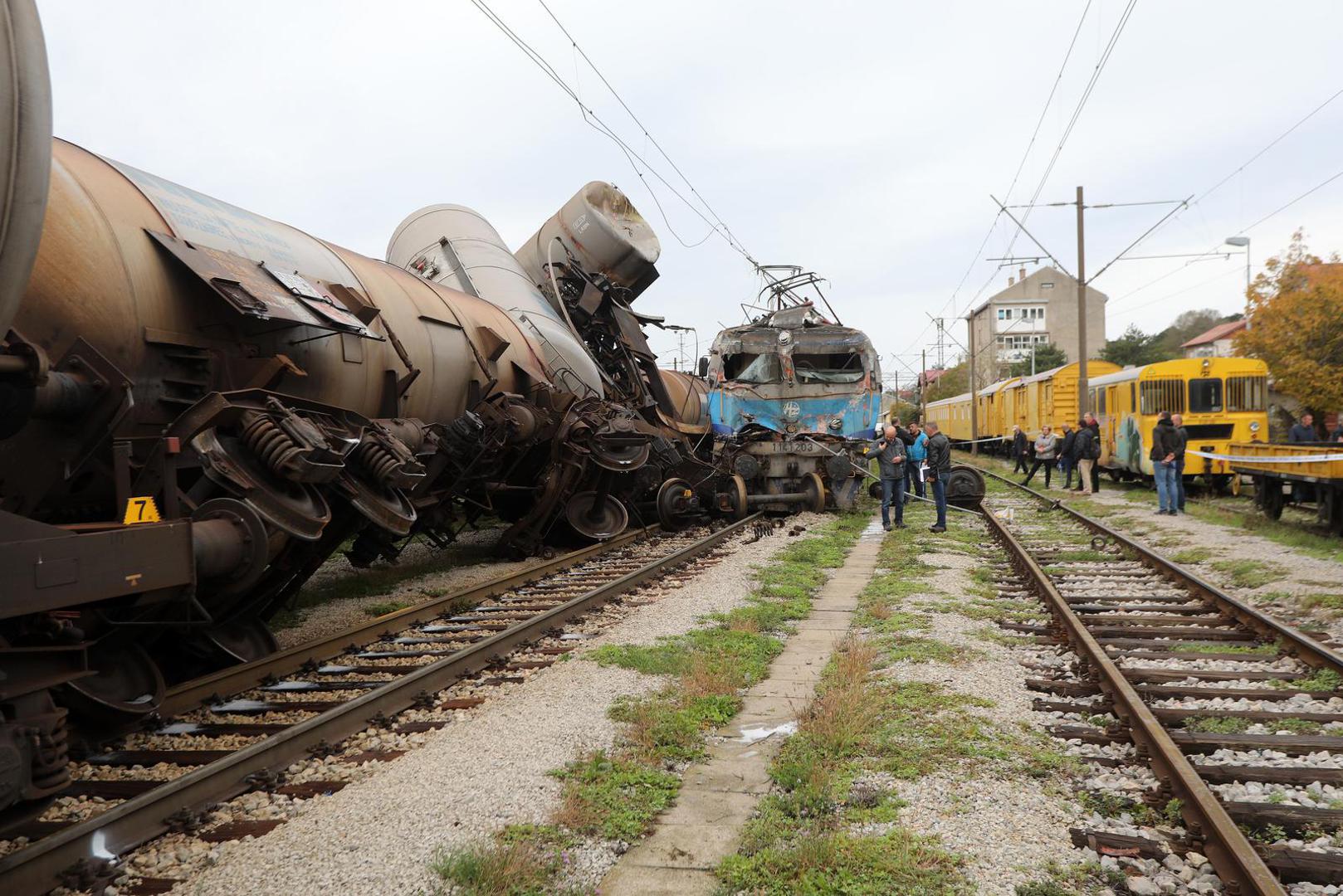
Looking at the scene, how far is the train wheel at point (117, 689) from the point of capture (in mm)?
4348

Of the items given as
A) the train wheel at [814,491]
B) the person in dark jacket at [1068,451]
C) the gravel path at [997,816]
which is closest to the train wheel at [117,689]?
the gravel path at [997,816]

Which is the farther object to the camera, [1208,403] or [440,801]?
[1208,403]

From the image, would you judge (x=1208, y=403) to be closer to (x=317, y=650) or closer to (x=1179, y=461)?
(x=1179, y=461)

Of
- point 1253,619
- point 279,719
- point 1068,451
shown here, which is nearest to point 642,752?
point 279,719

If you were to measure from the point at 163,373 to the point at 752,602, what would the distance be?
5.19m

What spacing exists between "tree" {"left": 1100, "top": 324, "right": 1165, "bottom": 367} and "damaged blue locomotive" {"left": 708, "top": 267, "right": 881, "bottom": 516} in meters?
61.5

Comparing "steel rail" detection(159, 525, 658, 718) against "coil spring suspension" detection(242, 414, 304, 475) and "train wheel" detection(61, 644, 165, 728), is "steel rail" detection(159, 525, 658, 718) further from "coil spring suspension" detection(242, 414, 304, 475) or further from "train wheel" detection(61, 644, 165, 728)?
"coil spring suspension" detection(242, 414, 304, 475)

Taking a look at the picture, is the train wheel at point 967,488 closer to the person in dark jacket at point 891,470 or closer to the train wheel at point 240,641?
the person in dark jacket at point 891,470

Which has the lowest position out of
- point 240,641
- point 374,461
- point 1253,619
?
point 1253,619

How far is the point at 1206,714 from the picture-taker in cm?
480

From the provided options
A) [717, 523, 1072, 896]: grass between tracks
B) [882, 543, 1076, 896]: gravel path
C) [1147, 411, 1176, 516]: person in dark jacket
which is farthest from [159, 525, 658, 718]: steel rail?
[1147, 411, 1176, 516]: person in dark jacket

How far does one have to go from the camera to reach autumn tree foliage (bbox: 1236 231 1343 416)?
22.9 meters

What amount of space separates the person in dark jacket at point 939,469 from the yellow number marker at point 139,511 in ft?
37.6

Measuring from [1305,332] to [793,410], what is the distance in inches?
613
